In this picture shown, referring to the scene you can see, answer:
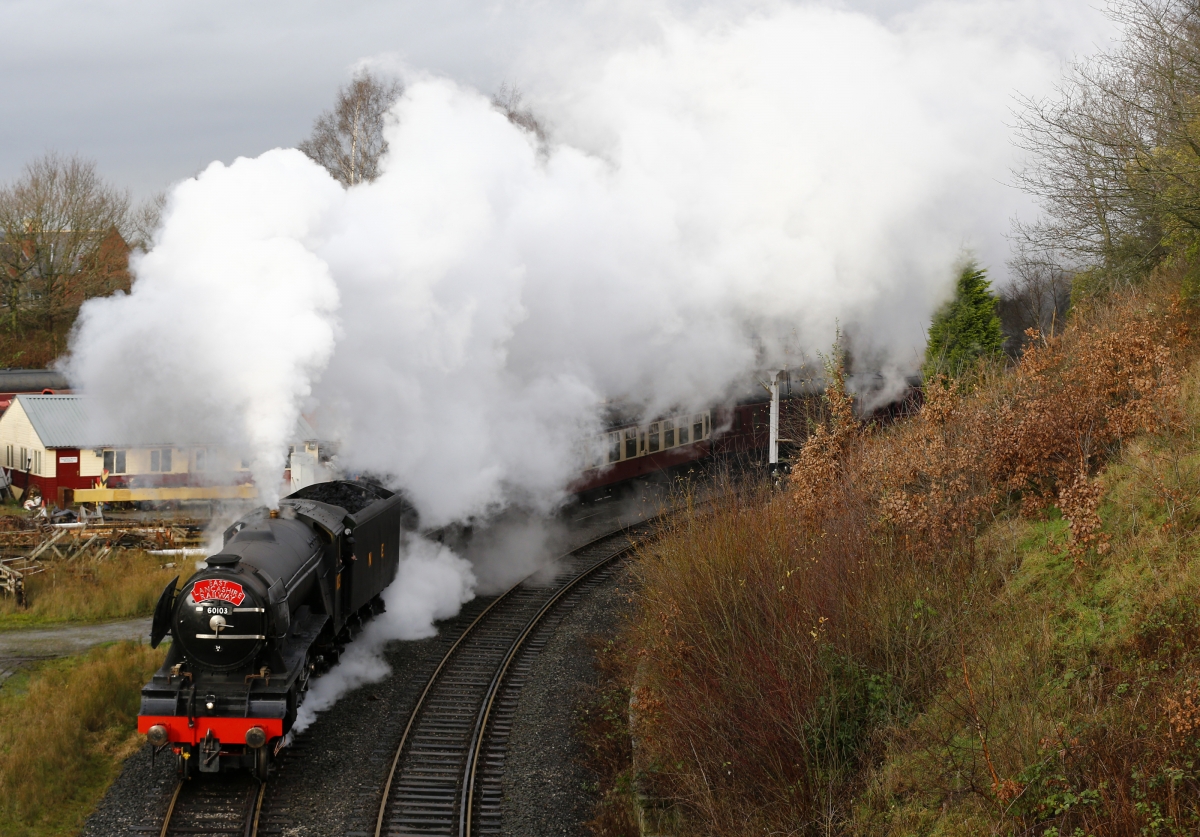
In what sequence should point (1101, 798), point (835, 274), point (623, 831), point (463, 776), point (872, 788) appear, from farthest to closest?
point (835, 274) → point (463, 776) → point (623, 831) → point (872, 788) → point (1101, 798)

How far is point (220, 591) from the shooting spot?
→ 9.24 meters

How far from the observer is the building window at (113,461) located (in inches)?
977

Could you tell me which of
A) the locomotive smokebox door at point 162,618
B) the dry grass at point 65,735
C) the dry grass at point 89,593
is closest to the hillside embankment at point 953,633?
the locomotive smokebox door at point 162,618

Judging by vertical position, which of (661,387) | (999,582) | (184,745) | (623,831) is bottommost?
(623,831)

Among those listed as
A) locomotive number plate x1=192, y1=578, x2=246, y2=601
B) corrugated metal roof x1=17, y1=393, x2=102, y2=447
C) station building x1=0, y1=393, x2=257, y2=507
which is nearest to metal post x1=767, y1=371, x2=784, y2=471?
locomotive number plate x1=192, y1=578, x2=246, y2=601

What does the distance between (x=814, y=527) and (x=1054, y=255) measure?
10323 mm

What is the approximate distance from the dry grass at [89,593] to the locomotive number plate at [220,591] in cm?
634

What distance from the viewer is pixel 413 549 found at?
611 inches

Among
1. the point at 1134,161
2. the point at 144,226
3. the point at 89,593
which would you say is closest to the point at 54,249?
the point at 144,226

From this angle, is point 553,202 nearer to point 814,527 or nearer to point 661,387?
point 661,387

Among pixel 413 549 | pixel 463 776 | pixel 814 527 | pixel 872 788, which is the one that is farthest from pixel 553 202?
pixel 872 788

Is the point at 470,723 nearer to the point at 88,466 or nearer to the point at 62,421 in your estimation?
the point at 88,466

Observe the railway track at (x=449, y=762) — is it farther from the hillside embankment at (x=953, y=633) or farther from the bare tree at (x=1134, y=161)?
the bare tree at (x=1134, y=161)

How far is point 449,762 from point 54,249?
35.4m
